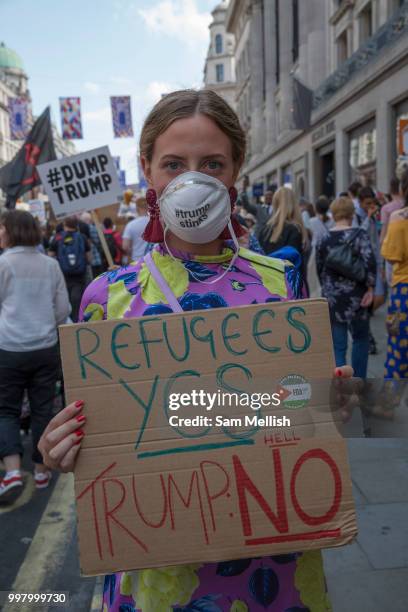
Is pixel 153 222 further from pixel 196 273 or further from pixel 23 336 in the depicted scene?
pixel 23 336

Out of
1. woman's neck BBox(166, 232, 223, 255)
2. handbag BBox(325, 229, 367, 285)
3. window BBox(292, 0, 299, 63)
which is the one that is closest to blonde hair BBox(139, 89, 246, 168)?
woman's neck BBox(166, 232, 223, 255)

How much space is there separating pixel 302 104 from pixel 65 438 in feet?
80.9

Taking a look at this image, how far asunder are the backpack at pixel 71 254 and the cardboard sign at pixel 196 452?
759 centimetres

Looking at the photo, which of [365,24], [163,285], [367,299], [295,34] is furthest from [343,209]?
[295,34]

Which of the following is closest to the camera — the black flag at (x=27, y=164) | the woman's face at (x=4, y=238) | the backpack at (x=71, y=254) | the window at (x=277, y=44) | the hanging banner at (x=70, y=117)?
the woman's face at (x=4, y=238)

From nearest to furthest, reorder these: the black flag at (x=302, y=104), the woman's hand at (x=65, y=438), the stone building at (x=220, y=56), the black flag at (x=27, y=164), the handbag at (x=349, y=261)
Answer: the woman's hand at (x=65, y=438) → the handbag at (x=349, y=261) → the black flag at (x=27, y=164) → the black flag at (x=302, y=104) → the stone building at (x=220, y=56)

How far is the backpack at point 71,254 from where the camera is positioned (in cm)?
869

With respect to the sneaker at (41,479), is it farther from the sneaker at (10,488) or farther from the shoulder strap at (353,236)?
the shoulder strap at (353,236)

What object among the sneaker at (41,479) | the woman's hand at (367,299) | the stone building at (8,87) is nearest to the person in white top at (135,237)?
the woman's hand at (367,299)

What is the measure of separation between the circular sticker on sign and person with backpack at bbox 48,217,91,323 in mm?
7701

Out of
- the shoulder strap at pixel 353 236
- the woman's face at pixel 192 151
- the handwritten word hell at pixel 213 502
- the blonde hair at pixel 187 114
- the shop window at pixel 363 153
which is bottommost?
the handwritten word hell at pixel 213 502

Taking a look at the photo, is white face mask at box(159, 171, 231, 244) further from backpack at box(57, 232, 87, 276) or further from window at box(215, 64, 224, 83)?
window at box(215, 64, 224, 83)

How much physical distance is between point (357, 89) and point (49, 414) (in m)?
16.4

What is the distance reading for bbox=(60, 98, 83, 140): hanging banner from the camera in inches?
986
